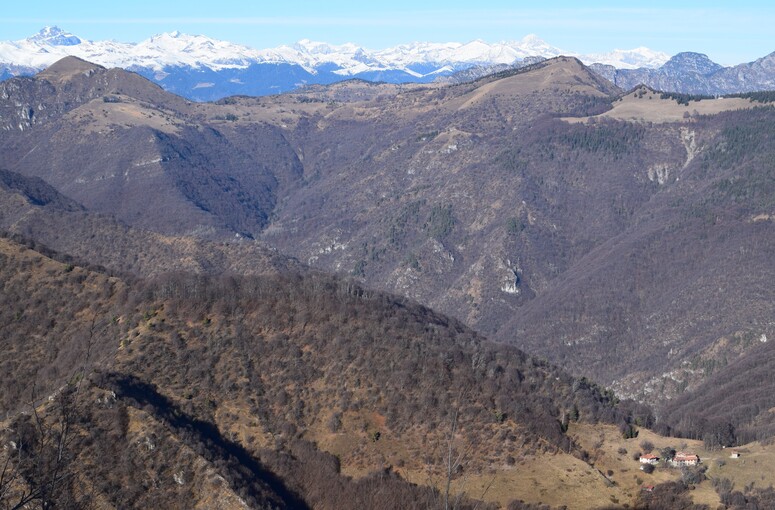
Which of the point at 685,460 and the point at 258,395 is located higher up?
the point at 685,460

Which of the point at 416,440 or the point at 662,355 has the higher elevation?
the point at 416,440

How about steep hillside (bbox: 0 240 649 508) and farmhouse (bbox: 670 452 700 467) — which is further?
farmhouse (bbox: 670 452 700 467)

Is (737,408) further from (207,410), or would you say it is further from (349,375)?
(207,410)

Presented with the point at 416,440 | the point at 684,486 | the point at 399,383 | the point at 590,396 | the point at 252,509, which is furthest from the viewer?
the point at 590,396

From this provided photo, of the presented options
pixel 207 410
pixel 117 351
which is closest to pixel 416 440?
pixel 207 410

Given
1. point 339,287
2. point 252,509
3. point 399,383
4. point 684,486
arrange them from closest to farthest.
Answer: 1. point 252,509
2. point 684,486
3. point 399,383
4. point 339,287

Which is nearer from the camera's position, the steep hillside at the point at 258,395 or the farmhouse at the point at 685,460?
the steep hillside at the point at 258,395

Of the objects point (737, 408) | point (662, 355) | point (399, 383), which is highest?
point (399, 383)

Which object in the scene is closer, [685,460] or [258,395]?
[685,460]
